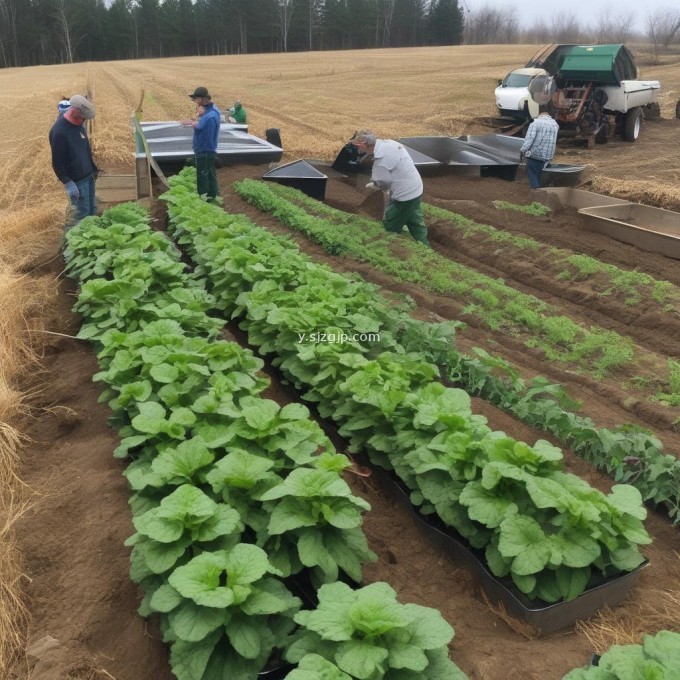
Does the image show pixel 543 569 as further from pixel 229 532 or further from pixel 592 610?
pixel 229 532

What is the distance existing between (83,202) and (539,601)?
26.4ft

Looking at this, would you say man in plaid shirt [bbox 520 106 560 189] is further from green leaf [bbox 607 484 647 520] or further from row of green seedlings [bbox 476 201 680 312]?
green leaf [bbox 607 484 647 520]

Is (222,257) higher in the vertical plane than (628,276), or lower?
higher

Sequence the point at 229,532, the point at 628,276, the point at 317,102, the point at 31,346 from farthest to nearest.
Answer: the point at 317,102
the point at 628,276
the point at 31,346
the point at 229,532

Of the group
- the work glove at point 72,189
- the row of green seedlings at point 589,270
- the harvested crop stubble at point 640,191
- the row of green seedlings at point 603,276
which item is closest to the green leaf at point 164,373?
the row of green seedlings at point 603,276

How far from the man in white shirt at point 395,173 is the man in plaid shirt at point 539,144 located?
11.8 feet

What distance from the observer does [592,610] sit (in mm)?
3078

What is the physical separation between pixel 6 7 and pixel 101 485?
7678 centimetres

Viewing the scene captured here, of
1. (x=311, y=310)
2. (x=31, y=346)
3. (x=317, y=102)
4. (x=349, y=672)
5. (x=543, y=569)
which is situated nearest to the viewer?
(x=349, y=672)

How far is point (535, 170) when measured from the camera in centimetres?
1195

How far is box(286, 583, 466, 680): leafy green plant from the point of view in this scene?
2.12 metres

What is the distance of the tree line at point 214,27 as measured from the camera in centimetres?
6738

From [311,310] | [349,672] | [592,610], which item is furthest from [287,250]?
[349,672]

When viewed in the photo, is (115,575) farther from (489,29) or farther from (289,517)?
(489,29)
